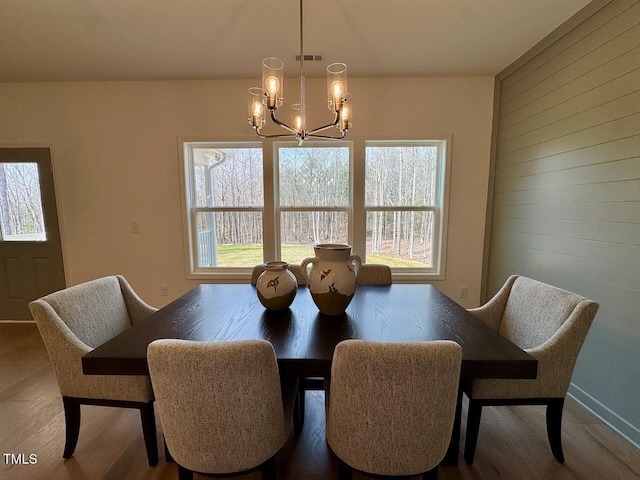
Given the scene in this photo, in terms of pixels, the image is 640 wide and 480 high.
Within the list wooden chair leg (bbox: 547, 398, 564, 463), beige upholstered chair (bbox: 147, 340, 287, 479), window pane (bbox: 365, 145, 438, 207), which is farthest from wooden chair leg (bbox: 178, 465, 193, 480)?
window pane (bbox: 365, 145, 438, 207)

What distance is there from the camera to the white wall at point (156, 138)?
2.75 m

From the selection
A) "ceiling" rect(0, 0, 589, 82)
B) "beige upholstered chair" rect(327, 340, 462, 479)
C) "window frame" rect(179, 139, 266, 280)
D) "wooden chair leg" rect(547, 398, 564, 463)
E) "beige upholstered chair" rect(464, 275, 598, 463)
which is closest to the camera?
"beige upholstered chair" rect(327, 340, 462, 479)

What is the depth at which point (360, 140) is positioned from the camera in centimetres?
279

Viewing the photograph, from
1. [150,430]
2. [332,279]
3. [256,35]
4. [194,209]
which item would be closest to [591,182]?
[332,279]

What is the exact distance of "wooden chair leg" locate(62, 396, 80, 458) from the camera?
4.30 ft

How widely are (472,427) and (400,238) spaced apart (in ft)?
6.30

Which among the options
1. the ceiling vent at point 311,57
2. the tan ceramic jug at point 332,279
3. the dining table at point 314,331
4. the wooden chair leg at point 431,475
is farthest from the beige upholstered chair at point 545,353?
the ceiling vent at point 311,57

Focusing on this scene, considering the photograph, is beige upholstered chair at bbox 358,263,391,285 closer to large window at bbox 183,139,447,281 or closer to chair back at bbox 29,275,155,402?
large window at bbox 183,139,447,281

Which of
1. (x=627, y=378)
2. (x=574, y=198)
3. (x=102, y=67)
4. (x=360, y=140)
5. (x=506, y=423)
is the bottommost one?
(x=506, y=423)

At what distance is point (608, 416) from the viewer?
5.34ft

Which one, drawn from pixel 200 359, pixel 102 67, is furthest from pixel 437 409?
pixel 102 67

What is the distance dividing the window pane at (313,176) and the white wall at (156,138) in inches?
12.9

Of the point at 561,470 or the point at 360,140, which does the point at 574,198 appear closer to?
the point at 561,470

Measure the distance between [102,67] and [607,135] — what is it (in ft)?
12.7
